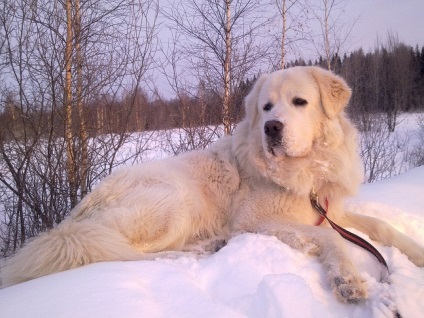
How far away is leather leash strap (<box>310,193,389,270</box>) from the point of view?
198 centimetres

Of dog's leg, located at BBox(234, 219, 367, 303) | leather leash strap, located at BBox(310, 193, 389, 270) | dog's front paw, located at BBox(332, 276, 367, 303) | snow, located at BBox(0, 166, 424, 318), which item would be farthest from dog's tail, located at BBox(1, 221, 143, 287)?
leather leash strap, located at BBox(310, 193, 389, 270)

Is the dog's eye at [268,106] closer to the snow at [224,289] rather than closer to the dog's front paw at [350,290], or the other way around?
the snow at [224,289]

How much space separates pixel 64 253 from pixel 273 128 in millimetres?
1755

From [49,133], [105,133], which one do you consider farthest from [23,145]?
[105,133]

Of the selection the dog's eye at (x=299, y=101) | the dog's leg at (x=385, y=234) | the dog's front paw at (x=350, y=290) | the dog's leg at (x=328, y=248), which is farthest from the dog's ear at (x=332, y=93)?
the dog's front paw at (x=350, y=290)

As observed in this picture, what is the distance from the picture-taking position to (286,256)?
6.39 feet

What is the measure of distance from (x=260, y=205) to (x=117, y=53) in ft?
10.3

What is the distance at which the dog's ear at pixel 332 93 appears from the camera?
2.61 m

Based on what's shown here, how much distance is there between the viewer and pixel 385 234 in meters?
2.35

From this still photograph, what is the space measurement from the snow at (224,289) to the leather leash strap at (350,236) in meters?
0.05

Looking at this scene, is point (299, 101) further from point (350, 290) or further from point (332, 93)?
point (350, 290)

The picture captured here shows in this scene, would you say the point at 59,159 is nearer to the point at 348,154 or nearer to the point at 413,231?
the point at 348,154

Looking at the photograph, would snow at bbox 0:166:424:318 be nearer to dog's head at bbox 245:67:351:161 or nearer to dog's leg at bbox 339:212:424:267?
dog's leg at bbox 339:212:424:267

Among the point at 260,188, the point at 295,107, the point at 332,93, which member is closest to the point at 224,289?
the point at 260,188
